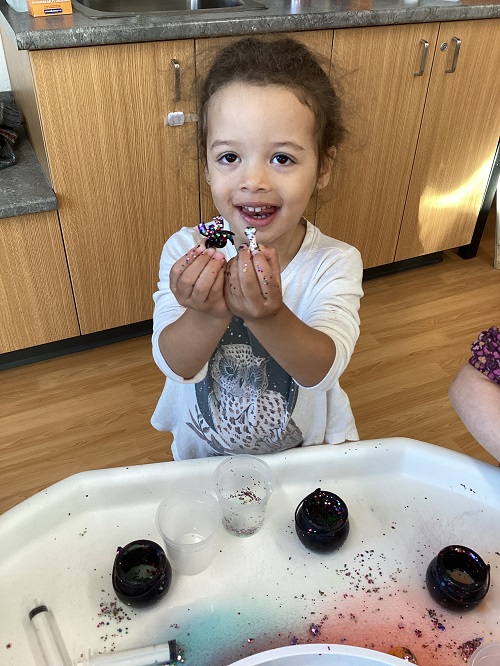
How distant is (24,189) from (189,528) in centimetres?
135

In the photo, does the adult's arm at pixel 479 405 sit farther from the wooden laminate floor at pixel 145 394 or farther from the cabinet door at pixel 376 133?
the cabinet door at pixel 376 133

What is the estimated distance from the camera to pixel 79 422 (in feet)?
6.10

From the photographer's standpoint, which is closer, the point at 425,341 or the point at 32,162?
the point at 32,162

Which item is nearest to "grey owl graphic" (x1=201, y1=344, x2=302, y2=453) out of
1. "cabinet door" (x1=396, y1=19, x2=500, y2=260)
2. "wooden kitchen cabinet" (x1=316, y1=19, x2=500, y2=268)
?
"wooden kitchen cabinet" (x1=316, y1=19, x2=500, y2=268)

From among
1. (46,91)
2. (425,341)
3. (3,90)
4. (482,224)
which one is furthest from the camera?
(482,224)

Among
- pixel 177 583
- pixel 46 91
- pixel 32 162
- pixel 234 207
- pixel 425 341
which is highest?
pixel 234 207

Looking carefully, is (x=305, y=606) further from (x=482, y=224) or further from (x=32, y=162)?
(x=482, y=224)

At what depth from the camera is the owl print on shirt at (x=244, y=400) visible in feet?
3.19

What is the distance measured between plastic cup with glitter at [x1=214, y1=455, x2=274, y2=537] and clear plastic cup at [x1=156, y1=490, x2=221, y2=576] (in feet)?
0.06

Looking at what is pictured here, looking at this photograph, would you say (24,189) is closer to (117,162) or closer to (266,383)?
(117,162)

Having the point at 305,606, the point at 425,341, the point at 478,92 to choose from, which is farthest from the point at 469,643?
the point at 478,92

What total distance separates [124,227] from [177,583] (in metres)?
Result: 1.42

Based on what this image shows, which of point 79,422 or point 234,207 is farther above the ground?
point 234,207

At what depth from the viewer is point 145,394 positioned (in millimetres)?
1961
